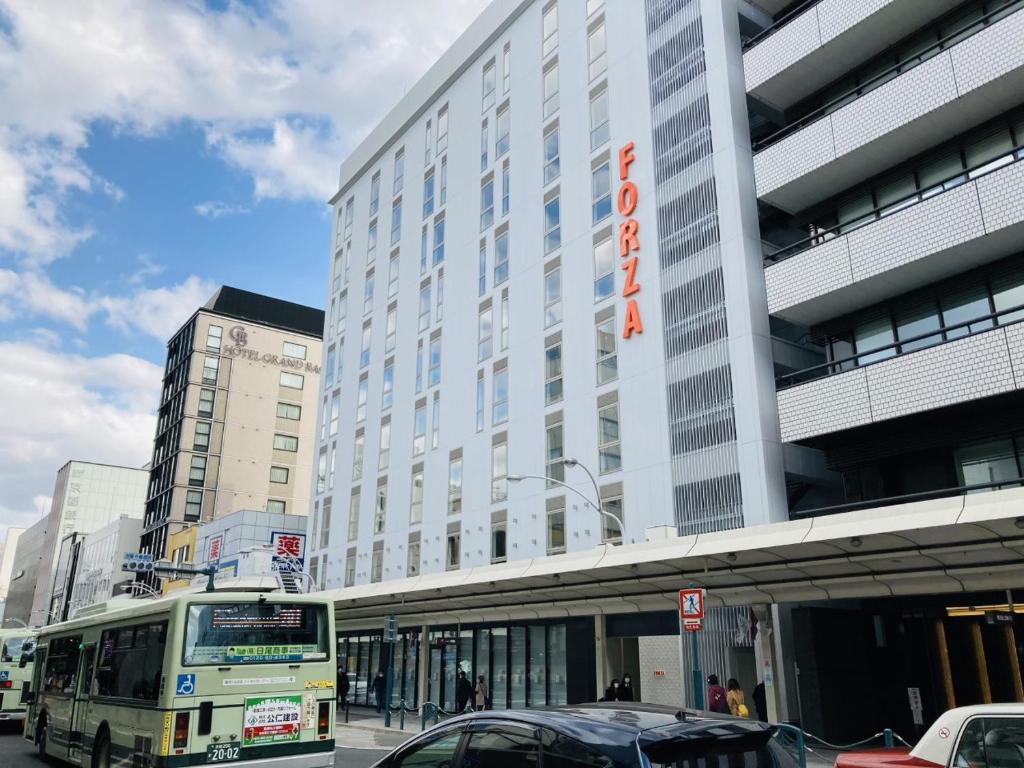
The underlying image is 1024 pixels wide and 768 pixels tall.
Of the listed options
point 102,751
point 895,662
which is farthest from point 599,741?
point 895,662

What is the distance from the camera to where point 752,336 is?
2370 centimetres

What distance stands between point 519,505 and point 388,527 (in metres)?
10.2

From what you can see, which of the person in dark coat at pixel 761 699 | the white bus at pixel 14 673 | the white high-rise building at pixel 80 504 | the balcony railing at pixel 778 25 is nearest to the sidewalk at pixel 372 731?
the person in dark coat at pixel 761 699

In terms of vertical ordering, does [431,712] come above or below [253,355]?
below

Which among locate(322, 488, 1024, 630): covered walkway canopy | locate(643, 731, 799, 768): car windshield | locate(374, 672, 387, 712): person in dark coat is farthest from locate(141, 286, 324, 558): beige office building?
locate(643, 731, 799, 768): car windshield

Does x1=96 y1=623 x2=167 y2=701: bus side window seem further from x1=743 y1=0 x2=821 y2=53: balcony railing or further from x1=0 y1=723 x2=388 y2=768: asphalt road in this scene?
x1=743 y1=0 x2=821 y2=53: balcony railing

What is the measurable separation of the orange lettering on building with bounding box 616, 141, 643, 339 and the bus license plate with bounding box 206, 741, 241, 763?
61.8 ft

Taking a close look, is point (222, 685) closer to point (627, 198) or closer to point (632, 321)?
point (632, 321)

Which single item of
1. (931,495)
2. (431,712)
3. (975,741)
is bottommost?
(431,712)

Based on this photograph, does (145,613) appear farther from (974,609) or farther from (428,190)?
(428,190)

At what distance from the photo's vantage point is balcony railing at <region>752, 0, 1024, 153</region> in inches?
842

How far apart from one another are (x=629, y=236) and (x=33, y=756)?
22.3 metres

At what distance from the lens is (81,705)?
15.4 meters

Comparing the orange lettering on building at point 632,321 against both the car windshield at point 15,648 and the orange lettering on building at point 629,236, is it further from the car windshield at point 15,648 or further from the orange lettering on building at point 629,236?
the car windshield at point 15,648
